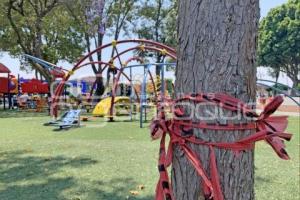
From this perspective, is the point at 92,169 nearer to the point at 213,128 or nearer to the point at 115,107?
the point at 213,128

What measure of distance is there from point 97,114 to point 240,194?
15817 mm

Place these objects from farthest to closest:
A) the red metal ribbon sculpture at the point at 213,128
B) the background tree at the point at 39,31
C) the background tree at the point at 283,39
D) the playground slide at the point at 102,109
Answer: the background tree at the point at 283,39
the background tree at the point at 39,31
the playground slide at the point at 102,109
the red metal ribbon sculpture at the point at 213,128

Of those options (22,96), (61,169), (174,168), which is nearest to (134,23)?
(22,96)

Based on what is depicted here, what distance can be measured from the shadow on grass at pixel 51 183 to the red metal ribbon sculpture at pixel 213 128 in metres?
2.86

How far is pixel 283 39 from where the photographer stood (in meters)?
43.9

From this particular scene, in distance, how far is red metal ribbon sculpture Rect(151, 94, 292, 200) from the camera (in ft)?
5.32

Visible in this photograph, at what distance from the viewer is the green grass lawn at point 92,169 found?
4.68 metres

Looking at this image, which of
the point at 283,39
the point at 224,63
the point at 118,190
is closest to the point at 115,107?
the point at 118,190

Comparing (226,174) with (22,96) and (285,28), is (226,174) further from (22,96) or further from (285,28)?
(285,28)

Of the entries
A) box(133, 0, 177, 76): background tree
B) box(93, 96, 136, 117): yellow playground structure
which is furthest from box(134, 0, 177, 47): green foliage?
box(93, 96, 136, 117): yellow playground structure

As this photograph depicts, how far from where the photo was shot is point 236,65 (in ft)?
5.44

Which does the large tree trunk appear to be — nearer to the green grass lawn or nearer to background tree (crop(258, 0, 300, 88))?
the green grass lawn

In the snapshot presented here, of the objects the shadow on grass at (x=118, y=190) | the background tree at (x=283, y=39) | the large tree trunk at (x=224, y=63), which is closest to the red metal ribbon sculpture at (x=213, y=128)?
the large tree trunk at (x=224, y=63)

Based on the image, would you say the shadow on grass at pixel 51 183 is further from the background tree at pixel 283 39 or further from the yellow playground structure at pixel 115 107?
the background tree at pixel 283 39
